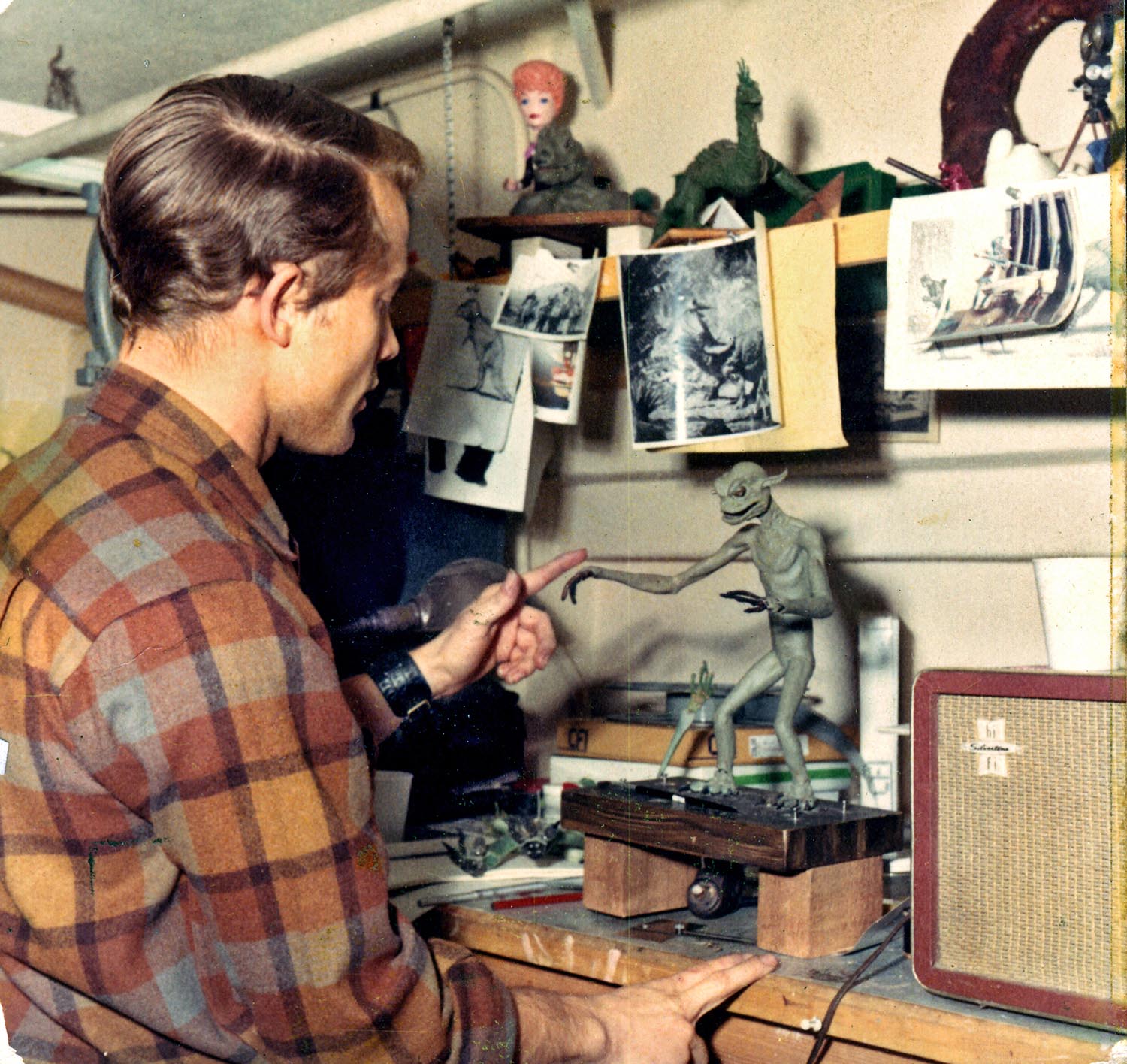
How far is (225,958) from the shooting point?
670 millimetres

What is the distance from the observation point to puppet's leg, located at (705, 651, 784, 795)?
1.00 meters

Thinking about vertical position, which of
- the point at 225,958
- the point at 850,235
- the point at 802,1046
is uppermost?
the point at 850,235

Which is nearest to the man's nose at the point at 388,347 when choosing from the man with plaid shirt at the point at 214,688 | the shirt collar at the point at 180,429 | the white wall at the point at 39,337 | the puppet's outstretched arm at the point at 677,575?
the man with plaid shirt at the point at 214,688

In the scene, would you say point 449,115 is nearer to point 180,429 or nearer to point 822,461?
point 822,461

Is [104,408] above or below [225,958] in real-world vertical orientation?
above

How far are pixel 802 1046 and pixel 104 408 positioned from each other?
657 mm

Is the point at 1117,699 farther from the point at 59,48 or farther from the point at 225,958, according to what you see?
the point at 59,48

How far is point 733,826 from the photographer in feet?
2.99

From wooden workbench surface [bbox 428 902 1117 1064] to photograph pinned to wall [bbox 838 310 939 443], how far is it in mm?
555

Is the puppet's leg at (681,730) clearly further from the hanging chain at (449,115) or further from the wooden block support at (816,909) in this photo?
the hanging chain at (449,115)

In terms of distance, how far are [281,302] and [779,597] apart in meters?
0.46

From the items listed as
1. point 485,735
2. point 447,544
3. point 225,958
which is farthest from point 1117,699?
point 447,544

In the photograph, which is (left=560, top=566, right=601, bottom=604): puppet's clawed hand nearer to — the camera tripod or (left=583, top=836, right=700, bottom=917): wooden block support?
A: (left=583, top=836, right=700, bottom=917): wooden block support

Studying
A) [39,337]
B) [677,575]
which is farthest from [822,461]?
[39,337]
